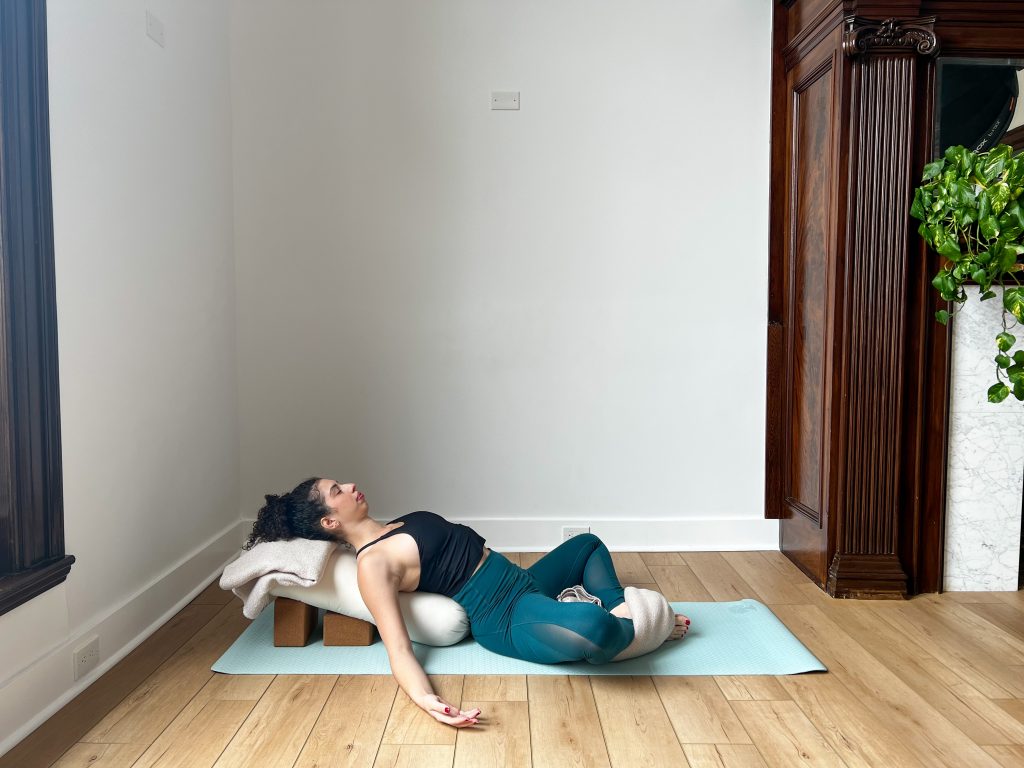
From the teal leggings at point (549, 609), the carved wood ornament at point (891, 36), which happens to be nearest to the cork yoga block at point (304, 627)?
the teal leggings at point (549, 609)

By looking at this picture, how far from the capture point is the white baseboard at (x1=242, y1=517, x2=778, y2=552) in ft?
11.6

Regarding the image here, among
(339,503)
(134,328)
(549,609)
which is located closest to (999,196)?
(549,609)

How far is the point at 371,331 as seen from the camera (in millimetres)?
3494

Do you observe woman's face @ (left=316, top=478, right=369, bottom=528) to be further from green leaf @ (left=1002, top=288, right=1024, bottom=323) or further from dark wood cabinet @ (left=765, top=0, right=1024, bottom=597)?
green leaf @ (left=1002, top=288, right=1024, bottom=323)

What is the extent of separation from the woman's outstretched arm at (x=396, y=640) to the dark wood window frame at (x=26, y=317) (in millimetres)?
773

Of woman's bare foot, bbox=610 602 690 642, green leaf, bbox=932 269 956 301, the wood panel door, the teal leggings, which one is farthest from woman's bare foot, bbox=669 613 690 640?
green leaf, bbox=932 269 956 301

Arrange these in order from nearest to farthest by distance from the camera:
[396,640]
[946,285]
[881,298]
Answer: [396,640], [946,285], [881,298]

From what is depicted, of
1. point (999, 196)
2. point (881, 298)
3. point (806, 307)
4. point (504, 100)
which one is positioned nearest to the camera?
point (999, 196)

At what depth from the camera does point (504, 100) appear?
3.42m

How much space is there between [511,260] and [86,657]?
2109 millimetres

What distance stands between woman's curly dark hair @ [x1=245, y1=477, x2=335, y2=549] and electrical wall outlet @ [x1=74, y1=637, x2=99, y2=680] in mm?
520

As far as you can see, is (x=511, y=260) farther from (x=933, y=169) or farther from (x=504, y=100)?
(x=933, y=169)

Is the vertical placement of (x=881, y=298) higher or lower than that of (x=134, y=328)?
higher

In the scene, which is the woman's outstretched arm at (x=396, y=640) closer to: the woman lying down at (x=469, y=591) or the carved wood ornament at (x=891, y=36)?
the woman lying down at (x=469, y=591)
